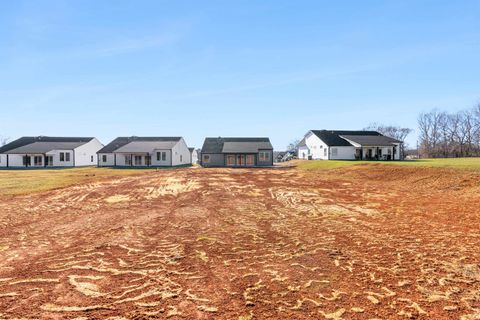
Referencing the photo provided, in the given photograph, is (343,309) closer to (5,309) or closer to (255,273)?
(255,273)

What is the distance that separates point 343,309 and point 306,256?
2.07 meters

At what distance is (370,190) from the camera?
54.4 ft

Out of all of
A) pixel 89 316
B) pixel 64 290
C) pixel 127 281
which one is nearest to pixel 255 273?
pixel 127 281

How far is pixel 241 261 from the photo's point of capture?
5879 mm

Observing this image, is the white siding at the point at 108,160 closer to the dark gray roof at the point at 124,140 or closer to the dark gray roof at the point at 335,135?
the dark gray roof at the point at 124,140

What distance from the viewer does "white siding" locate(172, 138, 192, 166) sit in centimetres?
5022

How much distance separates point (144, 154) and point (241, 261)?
44853 mm

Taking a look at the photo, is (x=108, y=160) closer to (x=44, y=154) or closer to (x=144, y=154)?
(x=144, y=154)

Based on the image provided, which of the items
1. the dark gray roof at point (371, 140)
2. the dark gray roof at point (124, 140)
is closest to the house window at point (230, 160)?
the dark gray roof at point (124, 140)

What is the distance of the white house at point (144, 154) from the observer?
48.6 m

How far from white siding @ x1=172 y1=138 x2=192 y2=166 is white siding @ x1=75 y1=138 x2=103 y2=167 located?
677 inches

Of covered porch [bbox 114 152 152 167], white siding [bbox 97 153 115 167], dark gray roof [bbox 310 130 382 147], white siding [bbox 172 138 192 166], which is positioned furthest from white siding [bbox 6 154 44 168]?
dark gray roof [bbox 310 130 382 147]

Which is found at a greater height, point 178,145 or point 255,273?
point 178,145

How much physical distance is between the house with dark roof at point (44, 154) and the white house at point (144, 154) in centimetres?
431
